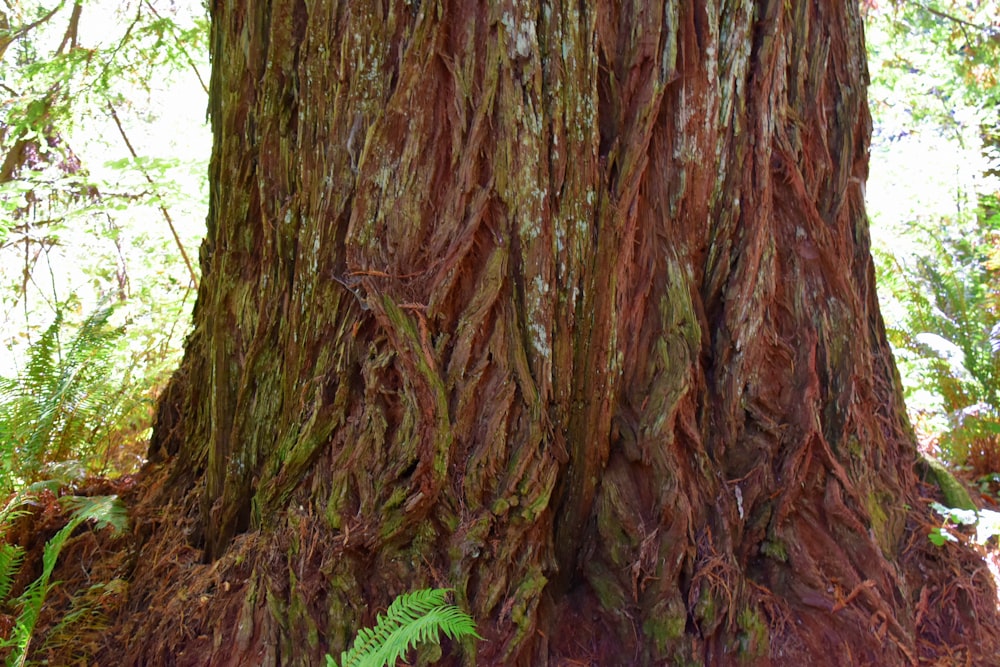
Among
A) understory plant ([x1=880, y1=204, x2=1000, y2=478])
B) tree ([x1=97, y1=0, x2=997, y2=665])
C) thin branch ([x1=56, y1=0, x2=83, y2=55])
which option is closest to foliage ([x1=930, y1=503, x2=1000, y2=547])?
tree ([x1=97, y1=0, x2=997, y2=665])

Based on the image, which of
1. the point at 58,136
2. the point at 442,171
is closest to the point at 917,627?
the point at 442,171

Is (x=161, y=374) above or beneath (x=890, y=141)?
beneath

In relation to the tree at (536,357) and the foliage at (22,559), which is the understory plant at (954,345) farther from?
the foliage at (22,559)

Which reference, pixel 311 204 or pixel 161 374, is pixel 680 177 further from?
pixel 161 374

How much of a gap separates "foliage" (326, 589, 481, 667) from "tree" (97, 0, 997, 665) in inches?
5.9

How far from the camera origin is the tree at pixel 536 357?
194 cm

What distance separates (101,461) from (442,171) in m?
2.39

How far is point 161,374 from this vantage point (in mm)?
4176

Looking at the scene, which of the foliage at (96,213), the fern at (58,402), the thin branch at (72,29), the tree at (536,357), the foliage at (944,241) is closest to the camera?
the tree at (536,357)

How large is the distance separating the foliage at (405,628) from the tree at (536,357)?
0.15 m

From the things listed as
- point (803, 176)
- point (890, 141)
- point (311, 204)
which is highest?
point (890, 141)

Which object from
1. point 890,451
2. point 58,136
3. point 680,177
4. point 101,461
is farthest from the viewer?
point 58,136

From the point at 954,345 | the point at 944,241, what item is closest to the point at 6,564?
the point at 954,345

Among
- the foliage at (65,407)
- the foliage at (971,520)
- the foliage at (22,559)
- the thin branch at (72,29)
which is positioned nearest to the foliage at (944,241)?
the foliage at (971,520)
